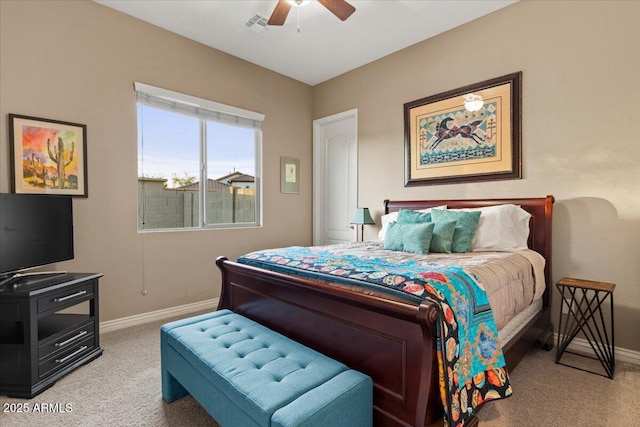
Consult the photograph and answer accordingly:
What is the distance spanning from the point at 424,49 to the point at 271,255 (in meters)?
2.95

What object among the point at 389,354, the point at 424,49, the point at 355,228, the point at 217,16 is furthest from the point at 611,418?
the point at 217,16

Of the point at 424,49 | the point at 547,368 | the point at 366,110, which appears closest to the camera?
the point at 547,368

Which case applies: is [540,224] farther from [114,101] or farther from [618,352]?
[114,101]

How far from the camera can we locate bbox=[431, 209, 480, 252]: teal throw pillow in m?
2.77

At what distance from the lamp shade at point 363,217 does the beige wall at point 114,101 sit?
1365mm

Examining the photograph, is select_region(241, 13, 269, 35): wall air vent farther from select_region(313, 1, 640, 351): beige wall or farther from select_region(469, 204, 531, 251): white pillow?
select_region(469, 204, 531, 251): white pillow

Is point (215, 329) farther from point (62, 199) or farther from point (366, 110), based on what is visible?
point (366, 110)

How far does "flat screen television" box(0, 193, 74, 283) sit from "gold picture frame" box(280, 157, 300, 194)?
8.19ft

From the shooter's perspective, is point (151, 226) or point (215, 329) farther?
point (151, 226)

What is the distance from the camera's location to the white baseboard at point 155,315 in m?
3.12

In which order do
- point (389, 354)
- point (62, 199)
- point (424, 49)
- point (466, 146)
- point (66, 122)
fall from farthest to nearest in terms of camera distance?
point (424, 49)
point (466, 146)
point (66, 122)
point (62, 199)
point (389, 354)

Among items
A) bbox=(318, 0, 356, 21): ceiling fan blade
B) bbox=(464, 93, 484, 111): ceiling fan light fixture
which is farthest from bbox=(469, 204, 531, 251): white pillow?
bbox=(318, 0, 356, 21): ceiling fan blade

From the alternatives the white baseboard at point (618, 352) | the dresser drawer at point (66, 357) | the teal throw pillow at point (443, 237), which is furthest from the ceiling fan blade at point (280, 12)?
the white baseboard at point (618, 352)

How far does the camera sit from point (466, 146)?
11.1 feet
